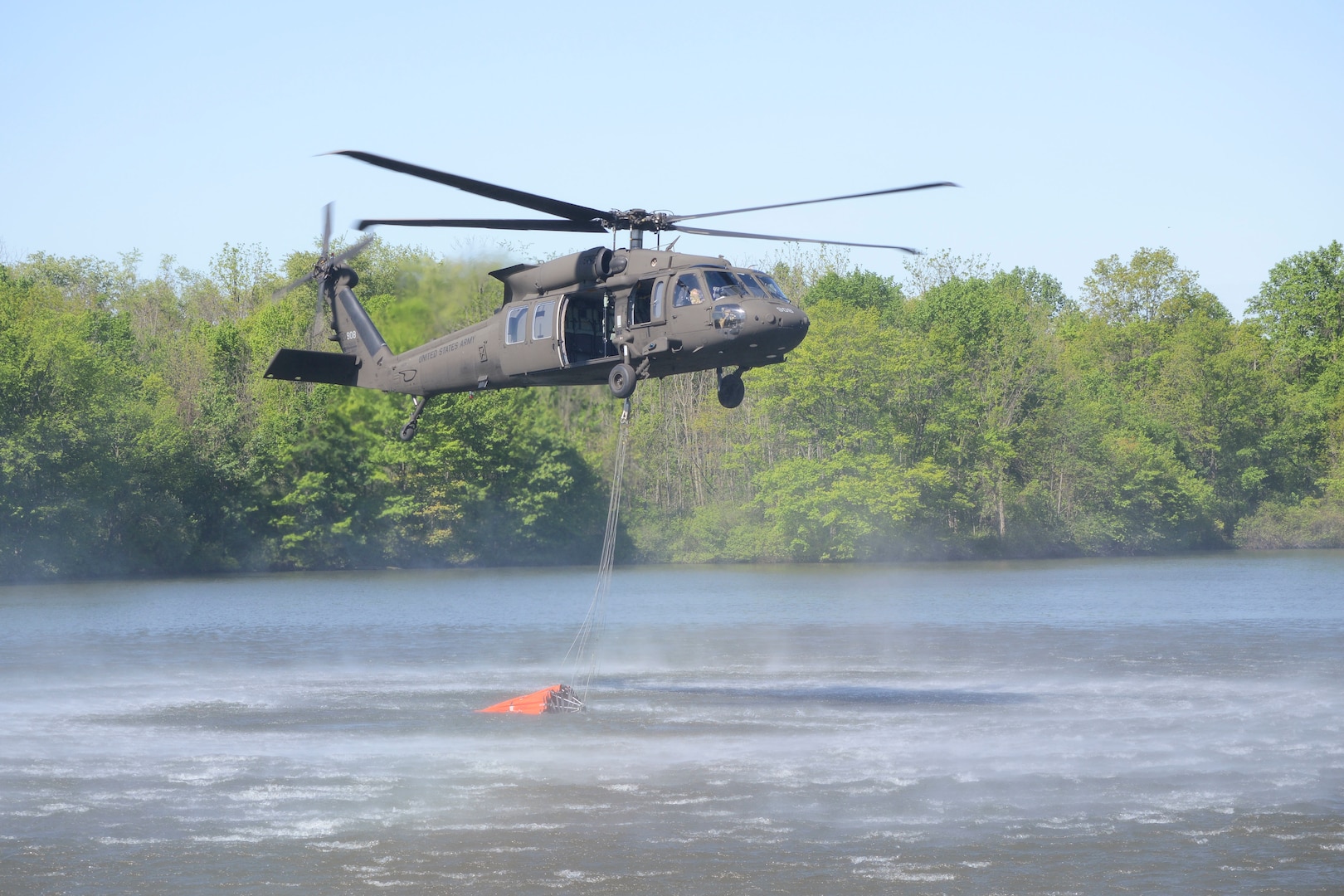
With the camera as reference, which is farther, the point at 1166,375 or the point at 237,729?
the point at 1166,375

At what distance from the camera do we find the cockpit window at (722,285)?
23.4 m

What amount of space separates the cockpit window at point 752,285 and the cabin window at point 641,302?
5.30ft

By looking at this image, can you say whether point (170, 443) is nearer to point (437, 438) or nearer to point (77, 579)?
point (77, 579)

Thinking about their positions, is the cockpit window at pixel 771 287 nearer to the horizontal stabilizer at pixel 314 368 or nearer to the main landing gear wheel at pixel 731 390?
the main landing gear wheel at pixel 731 390

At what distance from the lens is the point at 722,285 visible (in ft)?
77.4

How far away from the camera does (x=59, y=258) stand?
105062 mm

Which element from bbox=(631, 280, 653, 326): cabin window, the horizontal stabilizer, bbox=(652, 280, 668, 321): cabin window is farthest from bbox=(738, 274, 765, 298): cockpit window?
the horizontal stabilizer

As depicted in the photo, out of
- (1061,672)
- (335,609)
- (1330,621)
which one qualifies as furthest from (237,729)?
(1330,621)

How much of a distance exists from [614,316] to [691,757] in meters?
8.53

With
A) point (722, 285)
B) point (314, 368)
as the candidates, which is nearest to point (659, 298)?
point (722, 285)

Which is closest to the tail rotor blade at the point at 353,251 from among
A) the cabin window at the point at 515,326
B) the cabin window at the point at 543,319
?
the cabin window at the point at 515,326

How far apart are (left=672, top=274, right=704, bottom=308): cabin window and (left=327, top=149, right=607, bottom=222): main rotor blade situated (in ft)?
6.66

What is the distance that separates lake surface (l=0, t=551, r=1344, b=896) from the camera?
791 inches

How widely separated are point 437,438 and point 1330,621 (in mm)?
47164
